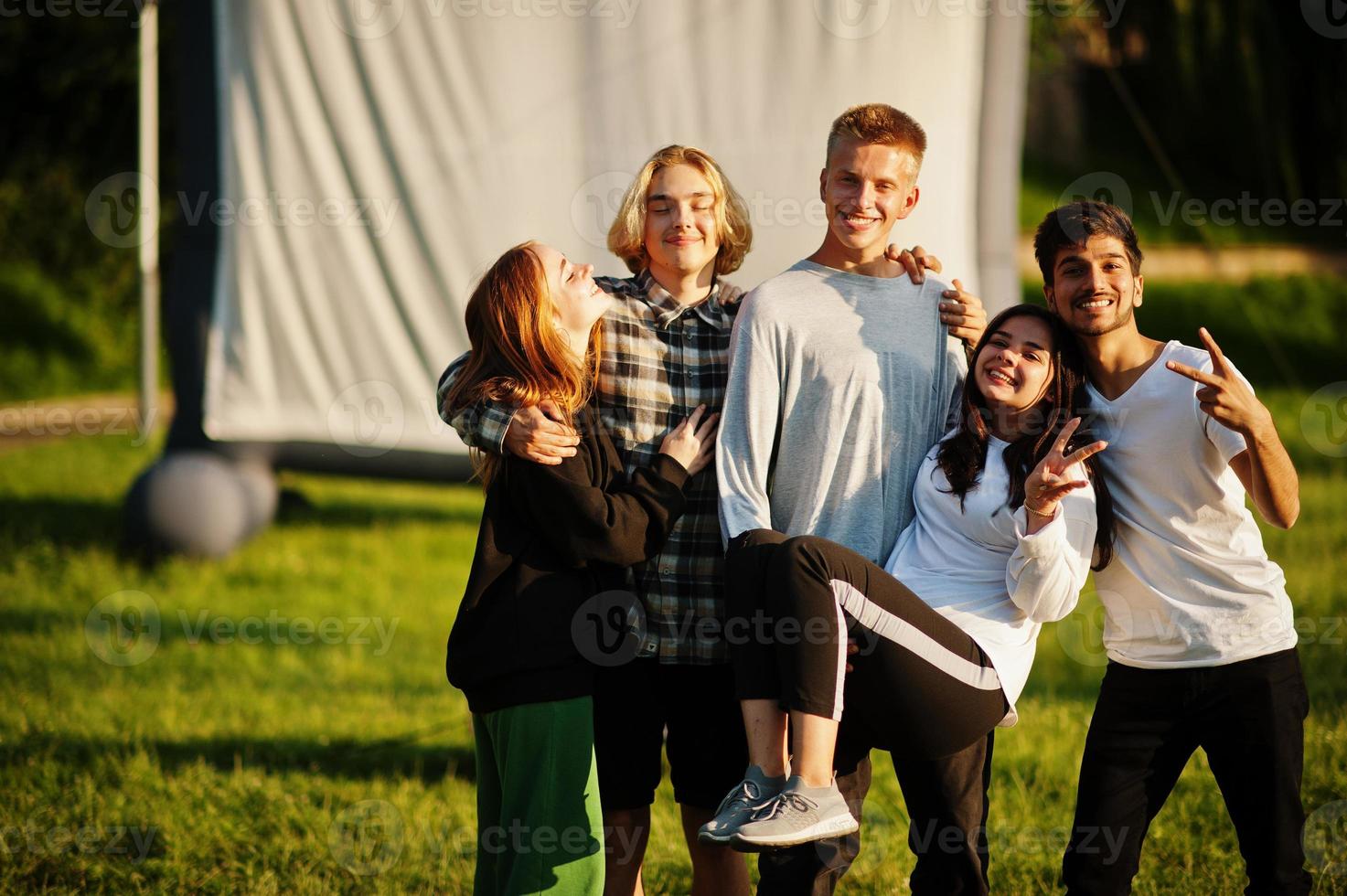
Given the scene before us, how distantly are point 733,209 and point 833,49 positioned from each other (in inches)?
94.7

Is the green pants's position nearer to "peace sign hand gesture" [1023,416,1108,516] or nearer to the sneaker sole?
the sneaker sole

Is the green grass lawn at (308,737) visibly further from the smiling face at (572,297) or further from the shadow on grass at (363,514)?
the smiling face at (572,297)

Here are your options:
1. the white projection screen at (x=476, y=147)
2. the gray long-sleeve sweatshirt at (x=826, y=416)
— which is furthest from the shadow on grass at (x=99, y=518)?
the gray long-sleeve sweatshirt at (x=826, y=416)

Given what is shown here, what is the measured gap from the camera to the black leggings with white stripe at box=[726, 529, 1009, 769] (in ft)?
8.63

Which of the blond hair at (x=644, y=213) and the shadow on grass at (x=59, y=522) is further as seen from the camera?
the shadow on grass at (x=59, y=522)

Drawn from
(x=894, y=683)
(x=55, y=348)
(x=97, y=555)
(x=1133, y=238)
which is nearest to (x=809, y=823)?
(x=894, y=683)

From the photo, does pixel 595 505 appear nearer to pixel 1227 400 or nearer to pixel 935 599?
pixel 935 599

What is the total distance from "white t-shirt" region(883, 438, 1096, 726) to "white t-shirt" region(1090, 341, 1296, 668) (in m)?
0.17

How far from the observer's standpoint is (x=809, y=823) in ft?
8.38

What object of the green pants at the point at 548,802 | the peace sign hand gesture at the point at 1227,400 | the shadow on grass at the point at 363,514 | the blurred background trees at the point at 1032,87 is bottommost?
the shadow on grass at the point at 363,514

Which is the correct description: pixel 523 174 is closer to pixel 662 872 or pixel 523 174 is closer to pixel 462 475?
pixel 462 475

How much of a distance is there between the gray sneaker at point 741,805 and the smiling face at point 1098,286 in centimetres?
118

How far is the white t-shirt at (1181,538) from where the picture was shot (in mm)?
2848

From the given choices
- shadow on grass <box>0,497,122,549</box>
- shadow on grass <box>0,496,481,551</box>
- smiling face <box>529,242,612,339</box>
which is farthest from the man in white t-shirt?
shadow on grass <box>0,497,122,549</box>
